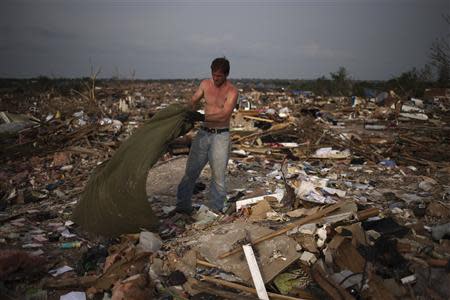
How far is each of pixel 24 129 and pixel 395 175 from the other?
30.4ft

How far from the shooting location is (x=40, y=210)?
207 inches

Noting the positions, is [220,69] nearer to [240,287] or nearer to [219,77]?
[219,77]

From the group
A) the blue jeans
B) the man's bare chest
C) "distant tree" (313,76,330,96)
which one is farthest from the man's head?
"distant tree" (313,76,330,96)

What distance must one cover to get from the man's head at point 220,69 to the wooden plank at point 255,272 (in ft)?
6.30

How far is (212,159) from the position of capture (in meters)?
4.20

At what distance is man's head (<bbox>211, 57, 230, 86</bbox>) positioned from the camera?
402 centimetres

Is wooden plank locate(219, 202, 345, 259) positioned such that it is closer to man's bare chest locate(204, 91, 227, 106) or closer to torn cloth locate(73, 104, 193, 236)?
torn cloth locate(73, 104, 193, 236)

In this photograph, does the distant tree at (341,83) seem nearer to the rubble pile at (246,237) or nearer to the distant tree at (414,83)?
the distant tree at (414,83)

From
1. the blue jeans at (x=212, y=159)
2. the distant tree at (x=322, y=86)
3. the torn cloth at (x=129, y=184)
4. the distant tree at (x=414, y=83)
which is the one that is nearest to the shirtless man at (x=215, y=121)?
the blue jeans at (x=212, y=159)

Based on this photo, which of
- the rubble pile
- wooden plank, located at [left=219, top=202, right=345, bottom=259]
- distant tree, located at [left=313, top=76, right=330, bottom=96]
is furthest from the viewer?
distant tree, located at [left=313, top=76, right=330, bottom=96]

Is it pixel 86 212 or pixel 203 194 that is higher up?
pixel 86 212

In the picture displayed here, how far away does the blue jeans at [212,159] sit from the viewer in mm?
4172

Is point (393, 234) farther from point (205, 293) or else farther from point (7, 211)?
point (7, 211)

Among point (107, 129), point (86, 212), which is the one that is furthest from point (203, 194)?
point (107, 129)
